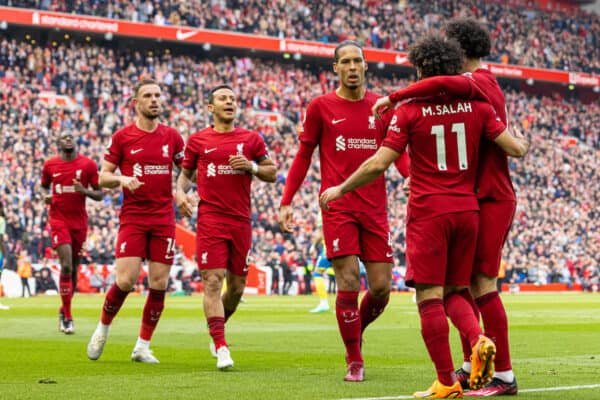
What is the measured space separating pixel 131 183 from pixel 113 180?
65cm

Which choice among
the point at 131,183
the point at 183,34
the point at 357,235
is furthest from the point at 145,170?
the point at 183,34

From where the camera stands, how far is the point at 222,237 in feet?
32.0

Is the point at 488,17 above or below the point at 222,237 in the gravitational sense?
above

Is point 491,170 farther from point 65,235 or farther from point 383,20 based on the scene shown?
point 383,20

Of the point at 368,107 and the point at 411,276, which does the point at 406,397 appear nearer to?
the point at 411,276

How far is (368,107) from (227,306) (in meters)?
2.62

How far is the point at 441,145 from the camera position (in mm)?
6902

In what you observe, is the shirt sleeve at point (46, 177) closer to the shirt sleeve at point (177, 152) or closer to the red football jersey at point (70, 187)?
the red football jersey at point (70, 187)

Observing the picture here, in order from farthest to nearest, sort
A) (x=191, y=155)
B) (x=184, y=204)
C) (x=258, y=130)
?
(x=258, y=130) → (x=191, y=155) → (x=184, y=204)

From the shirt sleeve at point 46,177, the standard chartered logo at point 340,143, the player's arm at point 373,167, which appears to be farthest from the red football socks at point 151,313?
the shirt sleeve at point 46,177

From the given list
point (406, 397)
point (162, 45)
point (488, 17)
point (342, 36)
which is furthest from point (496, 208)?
point (488, 17)

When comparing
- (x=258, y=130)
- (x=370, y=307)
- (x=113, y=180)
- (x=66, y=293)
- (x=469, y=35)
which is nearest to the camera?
(x=469, y=35)

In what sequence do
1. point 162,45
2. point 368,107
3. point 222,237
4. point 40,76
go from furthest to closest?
point 162,45 → point 40,76 → point 222,237 → point 368,107

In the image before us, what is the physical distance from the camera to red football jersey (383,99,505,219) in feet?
22.6
